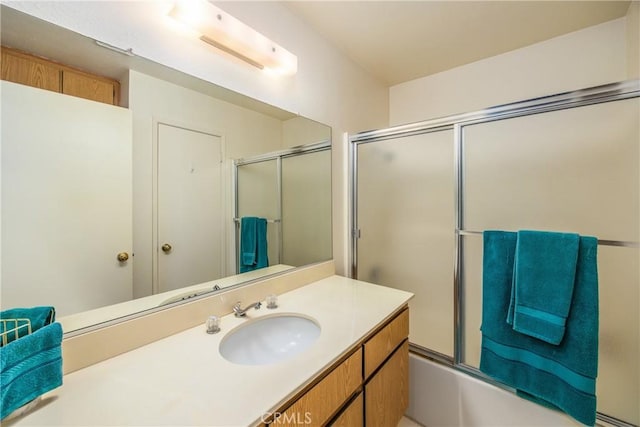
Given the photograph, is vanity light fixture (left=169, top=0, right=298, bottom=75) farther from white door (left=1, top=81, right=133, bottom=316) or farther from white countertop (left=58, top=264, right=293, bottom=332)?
white countertop (left=58, top=264, right=293, bottom=332)

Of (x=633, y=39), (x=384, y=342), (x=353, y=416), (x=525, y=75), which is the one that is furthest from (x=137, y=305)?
(x=633, y=39)

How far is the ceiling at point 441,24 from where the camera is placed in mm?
1406

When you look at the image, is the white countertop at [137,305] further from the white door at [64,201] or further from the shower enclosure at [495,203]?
the shower enclosure at [495,203]

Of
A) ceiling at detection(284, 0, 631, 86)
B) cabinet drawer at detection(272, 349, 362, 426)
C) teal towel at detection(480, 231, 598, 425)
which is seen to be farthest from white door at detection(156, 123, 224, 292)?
teal towel at detection(480, 231, 598, 425)

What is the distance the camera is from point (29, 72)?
73 centimetres

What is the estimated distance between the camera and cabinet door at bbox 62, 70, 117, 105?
31.3 inches

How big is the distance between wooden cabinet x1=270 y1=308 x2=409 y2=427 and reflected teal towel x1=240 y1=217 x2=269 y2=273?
2.17 ft

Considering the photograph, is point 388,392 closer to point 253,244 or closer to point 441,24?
point 253,244

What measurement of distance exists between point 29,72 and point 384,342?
153cm

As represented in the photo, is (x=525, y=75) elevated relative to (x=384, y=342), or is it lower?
elevated

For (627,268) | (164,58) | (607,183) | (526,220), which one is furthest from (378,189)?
(164,58)

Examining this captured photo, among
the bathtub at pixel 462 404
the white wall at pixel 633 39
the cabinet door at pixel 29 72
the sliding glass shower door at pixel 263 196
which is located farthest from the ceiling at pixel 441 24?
the bathtub at pixel 462 404

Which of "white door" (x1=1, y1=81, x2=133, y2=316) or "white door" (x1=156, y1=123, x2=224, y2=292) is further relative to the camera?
"white door" (x1=156, y1=123, x2=224, y2=292)

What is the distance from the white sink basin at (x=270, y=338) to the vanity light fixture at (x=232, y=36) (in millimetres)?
1198
